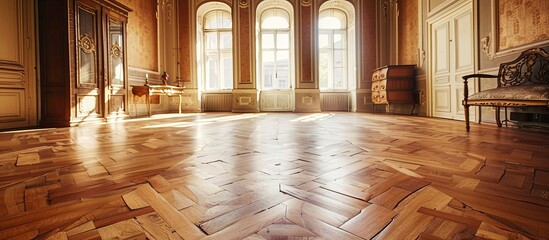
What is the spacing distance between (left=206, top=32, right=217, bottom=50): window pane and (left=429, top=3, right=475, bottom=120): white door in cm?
539

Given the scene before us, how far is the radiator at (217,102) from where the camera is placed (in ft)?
25.0

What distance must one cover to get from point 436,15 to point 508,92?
9.45 ft

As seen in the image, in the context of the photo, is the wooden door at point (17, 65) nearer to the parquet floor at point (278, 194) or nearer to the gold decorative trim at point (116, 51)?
the gold decorative trim at point (116, 51)

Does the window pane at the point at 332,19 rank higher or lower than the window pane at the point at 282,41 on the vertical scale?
higher

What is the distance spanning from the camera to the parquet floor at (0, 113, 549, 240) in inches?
27.4

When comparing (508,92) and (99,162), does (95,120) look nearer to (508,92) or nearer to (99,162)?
(99,162)

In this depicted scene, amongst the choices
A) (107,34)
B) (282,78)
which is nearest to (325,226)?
(107,34)

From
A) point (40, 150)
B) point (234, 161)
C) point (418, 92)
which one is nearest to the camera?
point (234, 161)

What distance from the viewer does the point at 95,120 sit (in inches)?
167

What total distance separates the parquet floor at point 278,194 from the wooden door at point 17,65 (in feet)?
8.64

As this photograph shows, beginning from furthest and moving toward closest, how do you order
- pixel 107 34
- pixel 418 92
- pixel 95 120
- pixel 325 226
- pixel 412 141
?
pixel 418 92 → pixel 107 34 → pixel 95 120 → pixel 412 141 → pixel 325 226

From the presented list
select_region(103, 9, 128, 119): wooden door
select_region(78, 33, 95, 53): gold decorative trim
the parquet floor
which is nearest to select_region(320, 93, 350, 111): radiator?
select_region(103, 9, 128, 119): wooden door

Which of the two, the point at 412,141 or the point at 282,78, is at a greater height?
the point at 282,78

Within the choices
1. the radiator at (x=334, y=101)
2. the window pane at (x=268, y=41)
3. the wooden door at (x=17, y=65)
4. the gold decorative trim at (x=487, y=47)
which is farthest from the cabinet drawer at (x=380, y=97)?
the wooden door at (x=17, y=65)
